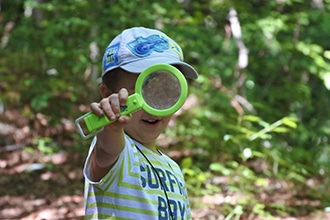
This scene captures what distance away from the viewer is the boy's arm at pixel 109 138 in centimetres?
136

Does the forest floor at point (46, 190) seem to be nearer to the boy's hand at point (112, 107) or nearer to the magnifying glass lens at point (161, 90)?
the magnifying glass lens at point (161, 90)

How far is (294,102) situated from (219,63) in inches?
36.9

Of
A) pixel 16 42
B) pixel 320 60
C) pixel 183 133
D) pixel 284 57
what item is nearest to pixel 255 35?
pixel 284 57

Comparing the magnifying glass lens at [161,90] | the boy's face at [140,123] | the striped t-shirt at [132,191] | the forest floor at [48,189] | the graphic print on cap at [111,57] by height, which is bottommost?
the forest floor at [48,189]

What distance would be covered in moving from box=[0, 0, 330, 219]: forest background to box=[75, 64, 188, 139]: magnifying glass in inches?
102

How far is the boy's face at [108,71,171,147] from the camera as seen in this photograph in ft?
5.93

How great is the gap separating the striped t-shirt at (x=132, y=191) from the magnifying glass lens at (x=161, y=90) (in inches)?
9.1

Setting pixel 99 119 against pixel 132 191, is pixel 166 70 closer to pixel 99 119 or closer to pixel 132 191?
pixel 99 119

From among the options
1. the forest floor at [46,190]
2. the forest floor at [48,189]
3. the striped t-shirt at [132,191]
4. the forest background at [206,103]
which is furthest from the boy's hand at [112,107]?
the forest background at [206,103]

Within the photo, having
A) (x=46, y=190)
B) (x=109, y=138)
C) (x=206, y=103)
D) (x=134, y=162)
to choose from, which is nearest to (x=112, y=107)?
(x=109, y=138)

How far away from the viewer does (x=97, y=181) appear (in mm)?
1652

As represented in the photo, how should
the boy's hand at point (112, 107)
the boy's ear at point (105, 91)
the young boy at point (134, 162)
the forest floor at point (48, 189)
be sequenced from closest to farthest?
the boy's hand at point (112, 107), the young boy at point (134, 162), the boy's ear at point (105, 91), the forest floor at point (48, 189)

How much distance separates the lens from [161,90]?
154 centimetres

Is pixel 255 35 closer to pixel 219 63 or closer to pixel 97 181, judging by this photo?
pixel 219 63
